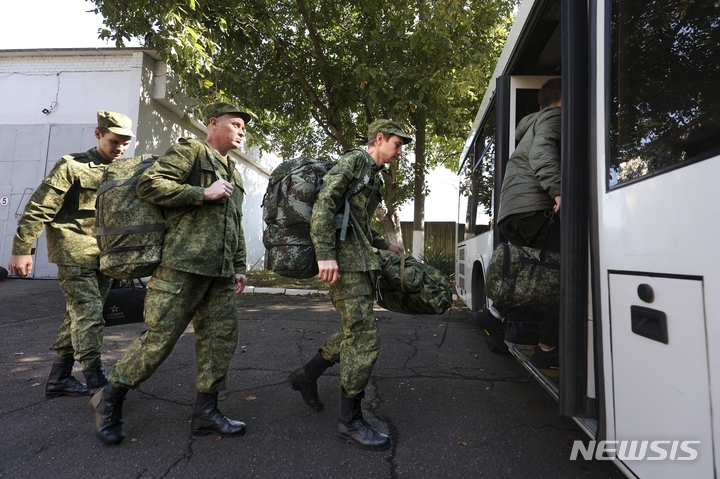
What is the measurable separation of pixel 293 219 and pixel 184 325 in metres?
0.83

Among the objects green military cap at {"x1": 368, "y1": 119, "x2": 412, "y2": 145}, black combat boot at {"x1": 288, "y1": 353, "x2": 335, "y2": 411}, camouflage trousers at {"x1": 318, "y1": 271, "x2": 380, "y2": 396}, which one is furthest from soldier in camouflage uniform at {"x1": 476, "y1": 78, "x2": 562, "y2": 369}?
black combat boot at {"x1": 288, "y1": 353, "x2": 335, "y2": 411}

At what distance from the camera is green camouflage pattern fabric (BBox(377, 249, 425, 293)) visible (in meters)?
2.51

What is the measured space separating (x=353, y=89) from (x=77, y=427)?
821 centimetres

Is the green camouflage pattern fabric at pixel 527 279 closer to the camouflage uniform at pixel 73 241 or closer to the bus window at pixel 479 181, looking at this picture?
the bus window at pixel 479 181

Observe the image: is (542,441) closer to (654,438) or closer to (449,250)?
(654,438)

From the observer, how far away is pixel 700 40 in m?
1.39

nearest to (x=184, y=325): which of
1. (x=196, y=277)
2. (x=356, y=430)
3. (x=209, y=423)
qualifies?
(x=196, y=277)

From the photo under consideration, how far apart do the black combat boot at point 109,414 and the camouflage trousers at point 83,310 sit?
575 mm

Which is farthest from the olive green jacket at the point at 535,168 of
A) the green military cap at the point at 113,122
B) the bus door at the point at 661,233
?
the green military cap at the point at 113,122

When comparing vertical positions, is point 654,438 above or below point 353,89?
below

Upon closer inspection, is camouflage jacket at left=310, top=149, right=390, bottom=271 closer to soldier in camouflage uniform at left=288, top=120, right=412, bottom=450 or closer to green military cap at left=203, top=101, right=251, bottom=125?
soldier in camouflage uniform at left=288, top=120, right=412, bottom=450

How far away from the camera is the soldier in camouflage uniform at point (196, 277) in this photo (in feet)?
7.24

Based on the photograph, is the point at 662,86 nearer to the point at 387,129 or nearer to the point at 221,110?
the point at 387,129

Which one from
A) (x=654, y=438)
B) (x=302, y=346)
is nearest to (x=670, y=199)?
(x=654, y=438)
